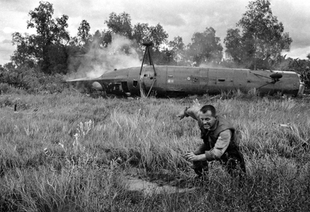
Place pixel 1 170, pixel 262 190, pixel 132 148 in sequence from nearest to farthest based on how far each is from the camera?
pixel 262 190
pixel 1 170
pixel 132 148

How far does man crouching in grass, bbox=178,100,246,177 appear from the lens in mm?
3254

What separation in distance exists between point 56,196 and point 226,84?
13.1 metres

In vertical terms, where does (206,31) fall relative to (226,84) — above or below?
above

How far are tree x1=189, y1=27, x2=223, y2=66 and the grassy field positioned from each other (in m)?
39.2

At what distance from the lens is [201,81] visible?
15.4 m

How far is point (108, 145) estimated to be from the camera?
5430 mm

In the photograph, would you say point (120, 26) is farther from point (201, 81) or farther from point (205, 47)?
point (201, 81)

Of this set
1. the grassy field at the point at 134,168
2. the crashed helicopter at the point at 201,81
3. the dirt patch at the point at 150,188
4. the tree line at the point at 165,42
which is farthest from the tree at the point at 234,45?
the dirt patch at the point at 150,188

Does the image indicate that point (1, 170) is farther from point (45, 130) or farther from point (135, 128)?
point (135, 128)

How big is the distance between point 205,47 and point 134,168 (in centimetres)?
4520

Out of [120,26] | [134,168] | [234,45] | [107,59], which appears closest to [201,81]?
[134,168]

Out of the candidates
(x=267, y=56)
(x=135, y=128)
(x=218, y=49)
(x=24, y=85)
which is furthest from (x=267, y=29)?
(x=135, y=128)

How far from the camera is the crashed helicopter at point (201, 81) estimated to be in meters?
15.2

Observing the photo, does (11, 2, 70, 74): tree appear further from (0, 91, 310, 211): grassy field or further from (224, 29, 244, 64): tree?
(0, 91, 310, 211): grassy field
